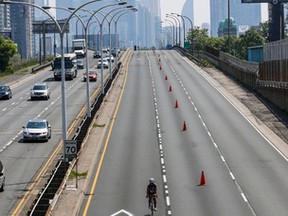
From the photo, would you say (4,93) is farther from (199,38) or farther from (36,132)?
(199,38)

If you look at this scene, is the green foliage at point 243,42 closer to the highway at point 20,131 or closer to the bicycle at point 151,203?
the highway at point 20,131

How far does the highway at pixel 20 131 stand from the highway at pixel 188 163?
3.51 metres

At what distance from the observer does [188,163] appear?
35.6m

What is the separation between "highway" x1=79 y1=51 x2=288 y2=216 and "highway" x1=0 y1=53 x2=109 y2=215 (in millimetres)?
3506

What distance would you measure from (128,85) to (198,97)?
1351 centimetres

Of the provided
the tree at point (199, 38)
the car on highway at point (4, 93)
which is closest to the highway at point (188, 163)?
the car on highway at point (4, 93)

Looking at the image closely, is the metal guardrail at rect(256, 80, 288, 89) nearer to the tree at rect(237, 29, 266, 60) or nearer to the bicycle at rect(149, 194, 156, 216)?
the bicycle at rect(149, 194, 156, 216)

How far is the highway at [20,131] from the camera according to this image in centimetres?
3075

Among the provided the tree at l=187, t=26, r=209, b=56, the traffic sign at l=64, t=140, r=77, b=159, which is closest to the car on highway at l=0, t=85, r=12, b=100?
the traffic sign at l=64, t=140, r=77, b=159

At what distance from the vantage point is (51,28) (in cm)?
15300

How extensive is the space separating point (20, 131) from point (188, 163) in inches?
635

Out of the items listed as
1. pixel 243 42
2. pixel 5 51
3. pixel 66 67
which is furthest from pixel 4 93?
pixel 243 42

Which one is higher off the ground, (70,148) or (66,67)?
(66,67)

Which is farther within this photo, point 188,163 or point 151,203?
point 188,163
